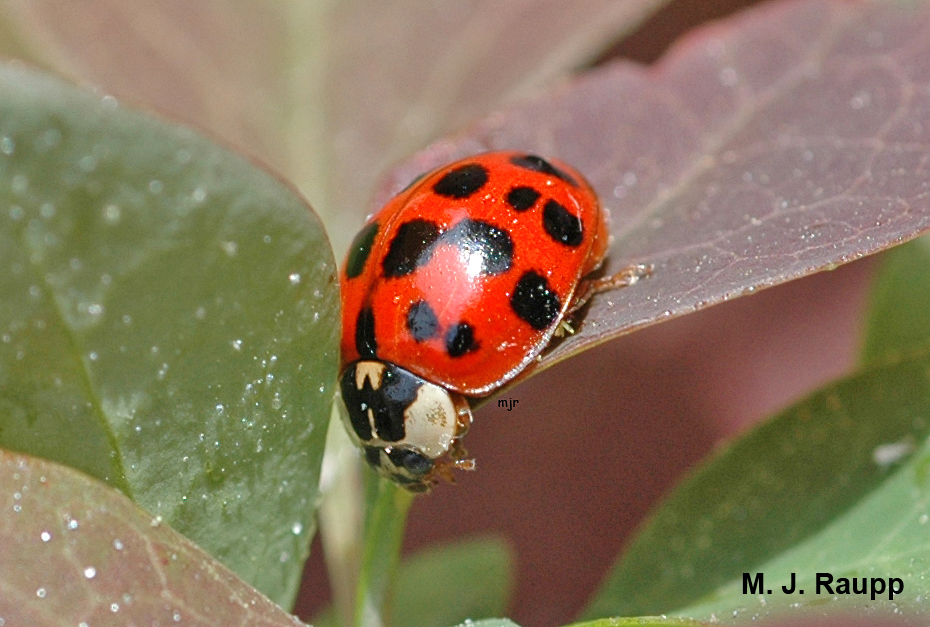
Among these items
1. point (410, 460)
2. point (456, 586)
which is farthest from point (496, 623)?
point (456, 586)

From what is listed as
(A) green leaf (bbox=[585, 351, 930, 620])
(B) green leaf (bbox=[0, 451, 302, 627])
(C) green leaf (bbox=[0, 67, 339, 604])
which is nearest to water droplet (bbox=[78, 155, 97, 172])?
(C) green leaf (bbox=[0, 67, 339, 604])

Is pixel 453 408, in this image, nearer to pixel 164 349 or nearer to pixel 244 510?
pixel 244 510

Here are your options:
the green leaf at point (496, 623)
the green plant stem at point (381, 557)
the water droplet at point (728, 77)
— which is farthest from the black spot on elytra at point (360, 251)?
the water droplet at point (728, 77)

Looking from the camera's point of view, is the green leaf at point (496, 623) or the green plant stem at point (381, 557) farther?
the green plant stem at point (381, 557)

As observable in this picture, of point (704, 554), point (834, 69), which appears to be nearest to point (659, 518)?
point (704, 554)

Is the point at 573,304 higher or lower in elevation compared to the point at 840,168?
lower

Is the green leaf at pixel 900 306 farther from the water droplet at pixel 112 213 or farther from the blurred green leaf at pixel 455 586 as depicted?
the water droplet at pixel 112 213

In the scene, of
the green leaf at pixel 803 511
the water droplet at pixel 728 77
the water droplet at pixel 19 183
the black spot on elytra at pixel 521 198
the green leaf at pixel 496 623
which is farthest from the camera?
the water droplet at pixel 728 77
